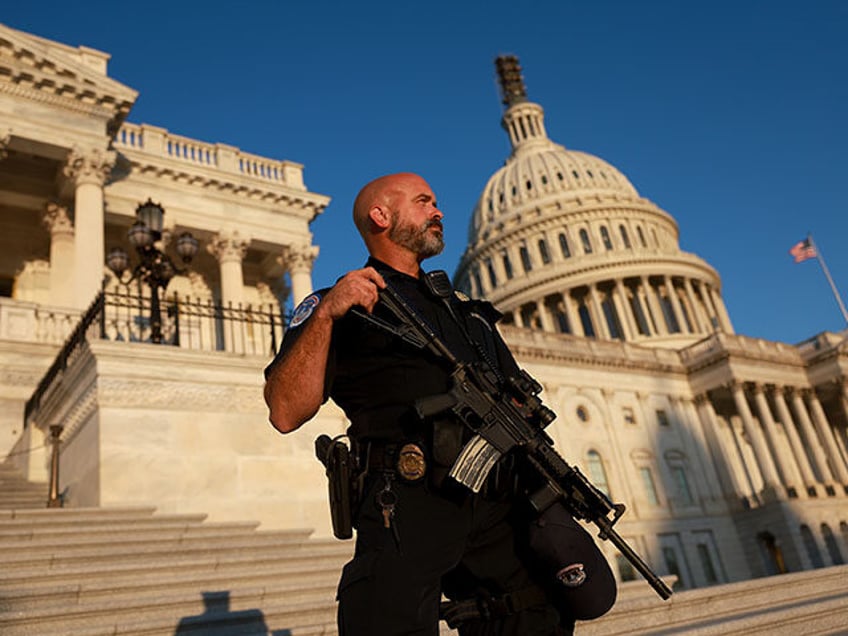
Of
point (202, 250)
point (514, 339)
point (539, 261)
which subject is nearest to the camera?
point (202, 250)

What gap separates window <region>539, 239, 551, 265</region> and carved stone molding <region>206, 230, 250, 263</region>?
2032 inches

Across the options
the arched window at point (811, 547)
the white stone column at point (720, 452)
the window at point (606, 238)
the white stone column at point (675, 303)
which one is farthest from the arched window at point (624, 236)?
the arched window at point (811, 547)

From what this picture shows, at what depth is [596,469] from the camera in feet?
123

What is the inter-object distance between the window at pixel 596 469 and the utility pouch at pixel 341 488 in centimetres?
3542

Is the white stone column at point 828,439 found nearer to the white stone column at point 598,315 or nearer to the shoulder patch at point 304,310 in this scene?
the white stone column at point 598,315

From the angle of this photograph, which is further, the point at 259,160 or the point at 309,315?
the point at 259,160

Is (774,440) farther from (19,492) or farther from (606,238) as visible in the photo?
(19,492)

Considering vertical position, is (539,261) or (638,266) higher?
(539,261)

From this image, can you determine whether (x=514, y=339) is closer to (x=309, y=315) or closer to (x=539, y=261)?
(x=309, y=315)

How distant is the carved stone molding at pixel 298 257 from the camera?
97.5 ft

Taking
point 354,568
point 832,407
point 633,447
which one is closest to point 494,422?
point 354,568

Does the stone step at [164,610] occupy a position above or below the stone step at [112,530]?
below

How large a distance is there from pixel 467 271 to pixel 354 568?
85794 mm

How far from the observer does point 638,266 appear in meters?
70.1
